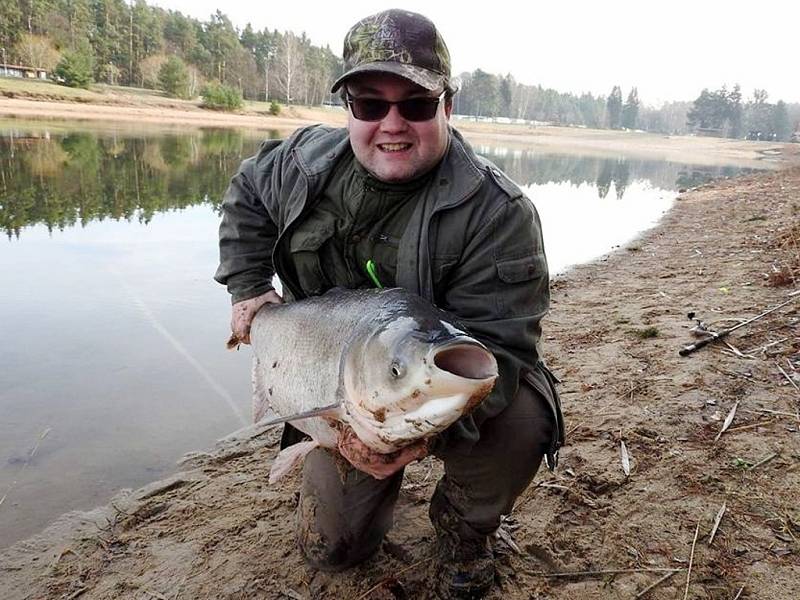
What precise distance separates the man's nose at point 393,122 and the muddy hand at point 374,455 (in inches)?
45.9

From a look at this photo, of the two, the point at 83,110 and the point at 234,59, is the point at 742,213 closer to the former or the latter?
the point at 83,110

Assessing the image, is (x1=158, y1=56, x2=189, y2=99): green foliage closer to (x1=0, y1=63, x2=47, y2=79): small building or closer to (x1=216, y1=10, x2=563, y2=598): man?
(x1=0, y1=63, x2=47, y2=79): small building

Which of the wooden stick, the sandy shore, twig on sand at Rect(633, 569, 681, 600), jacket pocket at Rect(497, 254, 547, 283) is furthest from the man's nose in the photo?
the sandy shore

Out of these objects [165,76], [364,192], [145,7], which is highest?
[145,7]

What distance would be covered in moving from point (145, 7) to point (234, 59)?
9768 mm

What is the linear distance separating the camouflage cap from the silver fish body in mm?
833

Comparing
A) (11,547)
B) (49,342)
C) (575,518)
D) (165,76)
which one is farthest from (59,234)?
(165,76)

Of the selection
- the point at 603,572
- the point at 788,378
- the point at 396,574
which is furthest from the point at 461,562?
the point at 788,378

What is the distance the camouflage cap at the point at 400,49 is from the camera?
2.23 metres

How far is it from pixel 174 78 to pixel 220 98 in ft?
18.9

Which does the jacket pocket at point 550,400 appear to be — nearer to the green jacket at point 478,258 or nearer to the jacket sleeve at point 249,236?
the green jacket at point 478,258

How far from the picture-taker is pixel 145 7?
61812 millimetres

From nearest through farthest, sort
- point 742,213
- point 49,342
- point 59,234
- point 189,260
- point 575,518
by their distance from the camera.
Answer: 1. point 575,518
2. point 49,342
3. point 189,260
4. point 59,234
5. point 742,213

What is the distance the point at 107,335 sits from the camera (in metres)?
5.33
